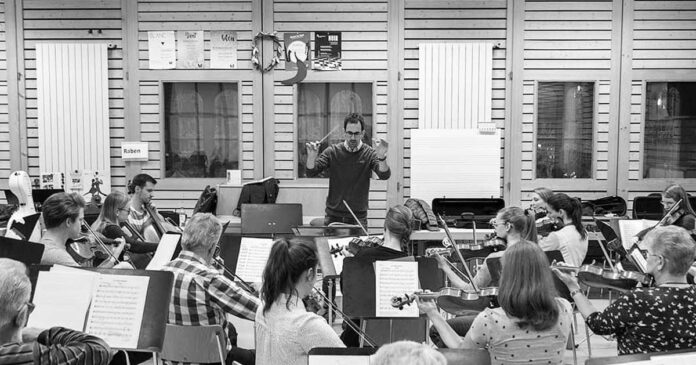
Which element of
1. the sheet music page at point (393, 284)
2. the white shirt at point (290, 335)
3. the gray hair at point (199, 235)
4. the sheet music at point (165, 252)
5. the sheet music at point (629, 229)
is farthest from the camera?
the sheet music at point (629, 229)

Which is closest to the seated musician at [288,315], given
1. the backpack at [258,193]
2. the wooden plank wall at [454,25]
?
the backpack at [258,193]

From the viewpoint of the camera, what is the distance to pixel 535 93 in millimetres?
7863

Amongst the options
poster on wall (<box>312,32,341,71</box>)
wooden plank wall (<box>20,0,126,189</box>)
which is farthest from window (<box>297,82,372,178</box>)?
wooden plank wall (<box>20,0,126,189</box>)

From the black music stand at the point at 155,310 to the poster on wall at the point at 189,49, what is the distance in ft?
18.4

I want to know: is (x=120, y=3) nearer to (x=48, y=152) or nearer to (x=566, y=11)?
(x=48, y=152)

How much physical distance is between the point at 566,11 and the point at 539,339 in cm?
644

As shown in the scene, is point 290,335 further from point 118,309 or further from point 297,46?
point 297,46

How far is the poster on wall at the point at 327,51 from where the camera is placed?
7793 mm

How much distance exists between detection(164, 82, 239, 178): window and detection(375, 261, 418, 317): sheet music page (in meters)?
5.16

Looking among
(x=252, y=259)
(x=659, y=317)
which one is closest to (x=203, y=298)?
(x=252, y=259)

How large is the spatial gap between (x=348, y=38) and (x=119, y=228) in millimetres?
4170

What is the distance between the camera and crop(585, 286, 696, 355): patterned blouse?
2469 millimetres

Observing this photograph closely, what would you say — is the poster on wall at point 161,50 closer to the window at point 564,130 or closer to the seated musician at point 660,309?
the window at point 564,130

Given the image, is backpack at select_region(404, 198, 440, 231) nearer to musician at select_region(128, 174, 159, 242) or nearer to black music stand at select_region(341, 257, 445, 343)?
musician at select_region(128, 174, 159, 242)
